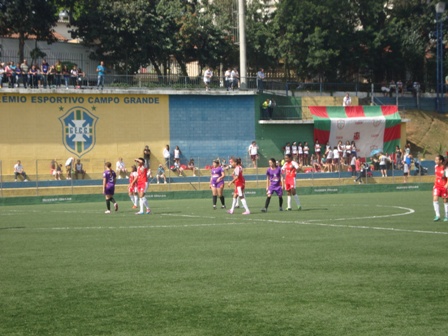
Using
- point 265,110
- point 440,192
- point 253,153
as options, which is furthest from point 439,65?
point 440,192

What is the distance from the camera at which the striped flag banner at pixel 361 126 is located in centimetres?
5219

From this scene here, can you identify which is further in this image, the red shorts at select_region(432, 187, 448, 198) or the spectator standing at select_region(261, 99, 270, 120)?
→ the spectator standing at select_region(261, 99, 270, 120)

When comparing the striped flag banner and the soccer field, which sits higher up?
the striped flag banner

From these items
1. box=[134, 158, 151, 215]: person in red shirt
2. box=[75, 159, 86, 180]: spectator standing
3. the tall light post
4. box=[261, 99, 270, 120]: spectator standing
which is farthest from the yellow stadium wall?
the tall light post

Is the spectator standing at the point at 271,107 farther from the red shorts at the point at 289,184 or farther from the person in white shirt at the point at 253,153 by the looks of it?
the red shorts at the point at 289,184

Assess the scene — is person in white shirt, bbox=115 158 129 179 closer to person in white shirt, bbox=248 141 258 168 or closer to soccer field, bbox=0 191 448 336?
person in white shirt, bbox=248 141 258 168

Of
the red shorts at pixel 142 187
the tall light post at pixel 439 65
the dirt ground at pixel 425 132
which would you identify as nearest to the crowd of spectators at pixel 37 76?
the red shorts at pixel 142 187

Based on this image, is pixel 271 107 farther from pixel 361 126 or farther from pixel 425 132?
pixel 425 132

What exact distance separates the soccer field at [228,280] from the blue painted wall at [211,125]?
28.6m

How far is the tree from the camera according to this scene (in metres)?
48.4

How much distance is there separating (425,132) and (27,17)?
91.8ft

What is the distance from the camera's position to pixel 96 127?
4734cm

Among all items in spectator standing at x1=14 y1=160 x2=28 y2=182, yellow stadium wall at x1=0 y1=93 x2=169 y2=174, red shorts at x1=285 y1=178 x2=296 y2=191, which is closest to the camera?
red shorts at x1=285 y1=178 x2=296 y2=191

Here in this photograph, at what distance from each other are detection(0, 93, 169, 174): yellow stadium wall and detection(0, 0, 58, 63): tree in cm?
433
